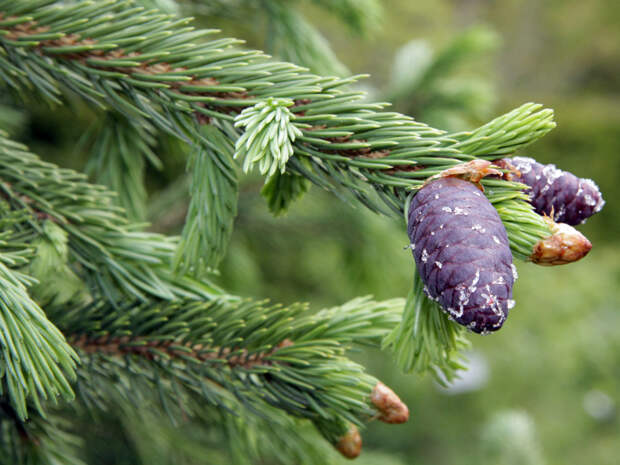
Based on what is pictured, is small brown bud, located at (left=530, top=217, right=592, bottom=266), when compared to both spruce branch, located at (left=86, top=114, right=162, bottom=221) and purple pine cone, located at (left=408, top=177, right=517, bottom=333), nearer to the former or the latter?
purple pine cone, located at (left=408, top=177, right=517, bottom=333)

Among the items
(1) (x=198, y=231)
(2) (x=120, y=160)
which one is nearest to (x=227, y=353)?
(1) (x=198, y=231)

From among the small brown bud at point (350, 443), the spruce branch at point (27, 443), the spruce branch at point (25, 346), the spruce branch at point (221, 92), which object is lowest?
the spruce branch at point (27, 443)

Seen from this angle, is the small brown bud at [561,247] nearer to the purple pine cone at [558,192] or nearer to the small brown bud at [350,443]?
the purple pine cone at [558,192]

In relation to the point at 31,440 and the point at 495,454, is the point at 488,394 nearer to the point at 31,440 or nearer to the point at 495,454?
the point at 495,454

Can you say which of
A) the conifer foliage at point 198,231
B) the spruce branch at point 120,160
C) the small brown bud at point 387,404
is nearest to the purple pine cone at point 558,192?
the conifer foliage at point 198,231

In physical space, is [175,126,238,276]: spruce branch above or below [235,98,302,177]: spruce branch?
below

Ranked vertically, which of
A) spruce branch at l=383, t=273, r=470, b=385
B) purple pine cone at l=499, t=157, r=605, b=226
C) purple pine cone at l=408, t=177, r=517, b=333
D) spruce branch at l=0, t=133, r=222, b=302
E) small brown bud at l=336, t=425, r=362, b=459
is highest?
purple pine cone at l=499, t=157, r=605, b=226

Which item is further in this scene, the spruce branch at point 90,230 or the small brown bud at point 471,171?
the spruce branch at point 90,230

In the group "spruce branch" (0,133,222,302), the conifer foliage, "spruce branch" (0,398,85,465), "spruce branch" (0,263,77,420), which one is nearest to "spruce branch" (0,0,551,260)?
the conifer foliage
